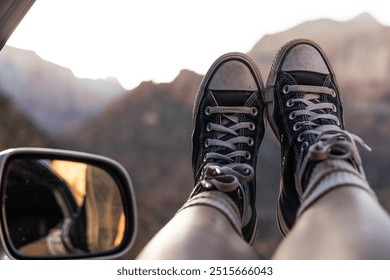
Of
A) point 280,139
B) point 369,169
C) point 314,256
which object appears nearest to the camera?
point 314,256

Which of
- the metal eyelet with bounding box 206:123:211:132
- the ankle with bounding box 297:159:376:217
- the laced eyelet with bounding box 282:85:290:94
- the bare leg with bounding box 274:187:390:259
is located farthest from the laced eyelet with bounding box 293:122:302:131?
the bare leg with bounding box 274:187:390:259

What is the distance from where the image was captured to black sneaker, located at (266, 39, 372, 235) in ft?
4.09

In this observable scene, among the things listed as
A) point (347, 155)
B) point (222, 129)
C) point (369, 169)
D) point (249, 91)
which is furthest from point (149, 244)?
point (369, 169)

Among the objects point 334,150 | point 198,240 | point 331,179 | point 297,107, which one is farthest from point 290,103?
point 198,240

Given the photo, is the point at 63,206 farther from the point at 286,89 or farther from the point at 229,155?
the point at 286,89

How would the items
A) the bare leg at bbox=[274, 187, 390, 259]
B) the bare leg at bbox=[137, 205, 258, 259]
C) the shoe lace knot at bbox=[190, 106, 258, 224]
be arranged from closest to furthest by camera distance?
1. the bare leg at bbox=[274, 187, 390, 259]
2. the bare leg at bbox=[137, 205, 258, 259]
3. the shoe lace knot at bbox=[190, 106, 258, 224]

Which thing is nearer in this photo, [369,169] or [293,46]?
[293,46]

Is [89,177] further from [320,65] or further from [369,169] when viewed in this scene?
[369,169]

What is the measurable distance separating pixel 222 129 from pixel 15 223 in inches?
31.3

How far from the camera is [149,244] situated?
34.2 inches

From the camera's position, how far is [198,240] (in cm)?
83

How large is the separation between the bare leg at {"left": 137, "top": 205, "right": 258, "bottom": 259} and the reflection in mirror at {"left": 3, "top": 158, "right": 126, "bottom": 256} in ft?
0.29

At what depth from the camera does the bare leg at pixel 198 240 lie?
807mm

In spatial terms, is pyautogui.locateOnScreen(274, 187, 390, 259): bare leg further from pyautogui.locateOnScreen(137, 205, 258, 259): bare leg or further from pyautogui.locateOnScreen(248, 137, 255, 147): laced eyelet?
pyautogui.locateOnScreen(248, 137, 255, 147): laced eyelet
